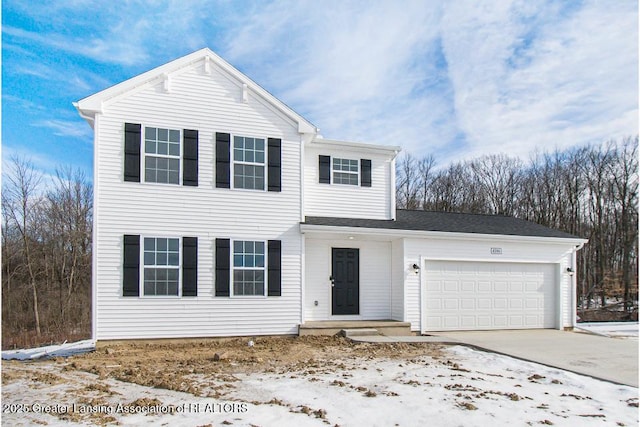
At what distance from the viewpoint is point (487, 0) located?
10.1 meters

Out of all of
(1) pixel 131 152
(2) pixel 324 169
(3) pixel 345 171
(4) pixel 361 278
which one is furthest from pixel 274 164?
(4) pixel 361 278

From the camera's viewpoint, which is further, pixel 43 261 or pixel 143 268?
pixel 43 261

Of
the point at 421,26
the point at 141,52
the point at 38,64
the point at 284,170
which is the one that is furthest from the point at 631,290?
the point at 38,64

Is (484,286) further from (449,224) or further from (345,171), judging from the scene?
(345,171)

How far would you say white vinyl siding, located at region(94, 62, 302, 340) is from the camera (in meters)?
10.2

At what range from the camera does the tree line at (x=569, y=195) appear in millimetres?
26422

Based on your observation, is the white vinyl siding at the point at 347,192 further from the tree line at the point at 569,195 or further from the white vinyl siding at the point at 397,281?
the tree line at the point at 569,195

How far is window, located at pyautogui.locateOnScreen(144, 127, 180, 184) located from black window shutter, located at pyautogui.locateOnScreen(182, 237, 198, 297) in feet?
4.83

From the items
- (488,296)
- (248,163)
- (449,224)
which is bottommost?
(488,296)

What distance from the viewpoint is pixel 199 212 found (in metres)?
10.9

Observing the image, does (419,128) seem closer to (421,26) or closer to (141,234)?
(421,26)

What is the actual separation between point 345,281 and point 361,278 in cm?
46

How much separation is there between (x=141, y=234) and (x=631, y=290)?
25.5m

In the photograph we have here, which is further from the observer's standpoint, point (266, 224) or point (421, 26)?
point (421, 26)
